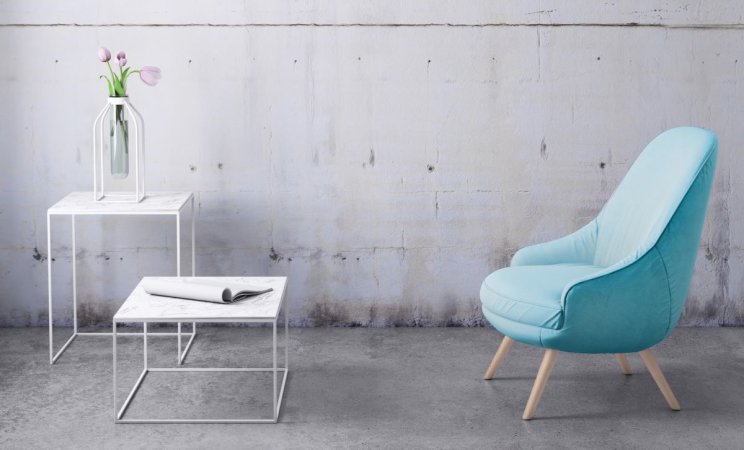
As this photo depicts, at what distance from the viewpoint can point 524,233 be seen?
4535mm

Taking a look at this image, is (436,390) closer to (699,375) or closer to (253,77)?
(699,375)

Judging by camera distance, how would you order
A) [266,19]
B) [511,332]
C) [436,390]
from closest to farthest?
[511,332] < [436,390] < [266,19]

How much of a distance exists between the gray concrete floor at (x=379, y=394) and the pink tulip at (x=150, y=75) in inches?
42.6

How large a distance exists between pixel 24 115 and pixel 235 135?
0.90 meters

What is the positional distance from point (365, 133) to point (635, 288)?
1.56 metres

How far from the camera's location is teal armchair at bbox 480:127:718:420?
3295 mm

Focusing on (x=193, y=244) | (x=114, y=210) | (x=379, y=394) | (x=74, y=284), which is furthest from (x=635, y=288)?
(x=74, y=284)

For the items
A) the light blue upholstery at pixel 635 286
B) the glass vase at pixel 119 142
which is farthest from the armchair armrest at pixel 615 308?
the glass vase at pixel 119 142

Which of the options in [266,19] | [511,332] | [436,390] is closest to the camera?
[511,332]

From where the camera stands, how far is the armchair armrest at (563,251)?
3.86 m

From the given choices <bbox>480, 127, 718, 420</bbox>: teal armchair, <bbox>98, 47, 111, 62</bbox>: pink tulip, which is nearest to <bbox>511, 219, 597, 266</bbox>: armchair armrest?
<bbox>480, 127, 718, 420</bbox>: teal armchair

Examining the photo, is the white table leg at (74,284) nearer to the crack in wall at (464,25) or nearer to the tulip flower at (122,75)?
the tulip flower at (122,75)

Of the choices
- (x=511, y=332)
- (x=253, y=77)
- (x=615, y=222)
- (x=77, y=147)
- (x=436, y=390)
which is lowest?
(x=436, y=390)

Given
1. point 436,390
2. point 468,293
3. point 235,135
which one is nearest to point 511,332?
point 436,390
